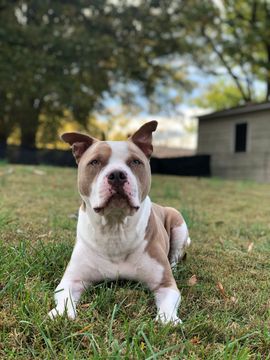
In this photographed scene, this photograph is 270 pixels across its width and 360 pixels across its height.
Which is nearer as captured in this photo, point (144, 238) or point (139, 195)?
point (139, 195)

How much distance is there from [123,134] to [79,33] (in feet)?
50.5

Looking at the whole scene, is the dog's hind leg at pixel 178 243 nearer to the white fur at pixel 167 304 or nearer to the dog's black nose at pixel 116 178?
the white fur at pixel 167 304

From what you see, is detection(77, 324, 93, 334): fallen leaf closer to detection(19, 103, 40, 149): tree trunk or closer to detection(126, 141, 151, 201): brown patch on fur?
detection(126, 141, 151, 201): brown patch on fur

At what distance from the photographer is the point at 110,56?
59.4ft

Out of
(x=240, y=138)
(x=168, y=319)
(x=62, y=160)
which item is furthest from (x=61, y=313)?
(x=240, y=138)

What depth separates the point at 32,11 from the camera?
18422 millimetres

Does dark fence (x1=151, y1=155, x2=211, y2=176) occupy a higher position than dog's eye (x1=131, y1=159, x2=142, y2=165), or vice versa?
dog's eye (x1=131, y1=159, x2=142, y2=165)

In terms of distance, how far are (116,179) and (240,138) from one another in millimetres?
15829

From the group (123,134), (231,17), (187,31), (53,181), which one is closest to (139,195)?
(53,181)

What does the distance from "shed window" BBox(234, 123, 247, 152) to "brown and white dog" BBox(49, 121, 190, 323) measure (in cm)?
1500

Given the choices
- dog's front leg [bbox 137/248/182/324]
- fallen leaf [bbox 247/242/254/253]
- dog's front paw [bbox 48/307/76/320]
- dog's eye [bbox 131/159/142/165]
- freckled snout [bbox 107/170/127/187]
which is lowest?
fallen leaf [bbox 247/242/254/253]

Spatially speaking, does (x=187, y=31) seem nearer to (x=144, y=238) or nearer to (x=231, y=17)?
(x=231, y=17)

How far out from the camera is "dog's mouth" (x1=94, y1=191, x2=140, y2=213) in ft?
7.79

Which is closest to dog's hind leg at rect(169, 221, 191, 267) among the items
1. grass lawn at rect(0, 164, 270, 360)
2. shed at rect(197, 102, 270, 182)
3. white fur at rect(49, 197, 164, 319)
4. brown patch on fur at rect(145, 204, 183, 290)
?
grass lawn at rect(0, 164, 270, 360)
